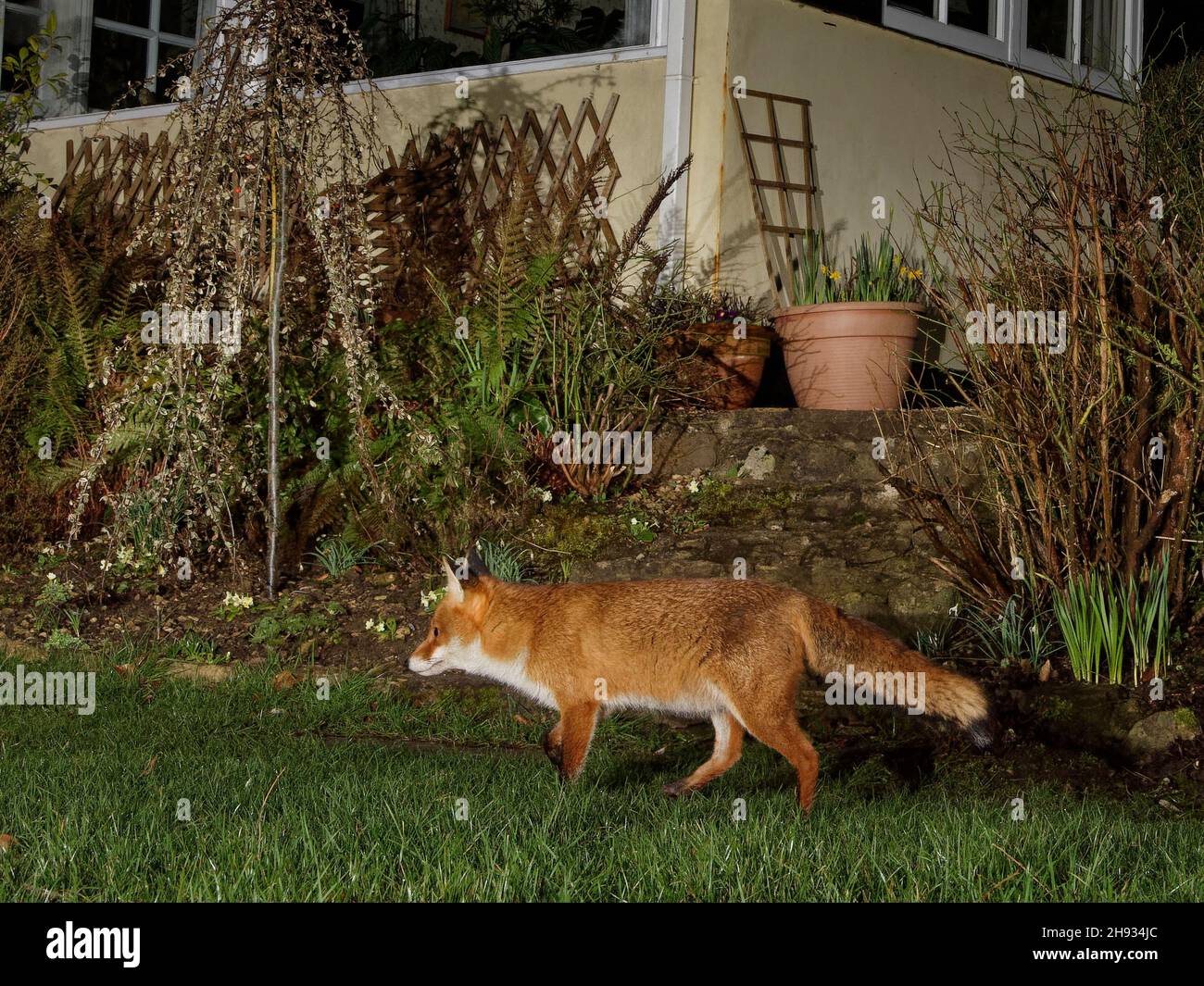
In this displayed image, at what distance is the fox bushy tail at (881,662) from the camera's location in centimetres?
444

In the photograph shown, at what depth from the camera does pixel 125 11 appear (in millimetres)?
14227

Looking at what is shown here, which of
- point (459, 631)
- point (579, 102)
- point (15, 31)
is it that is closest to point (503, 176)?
point (579, 102)

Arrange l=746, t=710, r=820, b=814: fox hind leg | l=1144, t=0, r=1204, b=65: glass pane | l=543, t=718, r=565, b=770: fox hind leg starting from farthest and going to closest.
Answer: l=1144, t=0, r=1204, b=65: glass pane, l=543, t=718, r=565, b=770: fox hind leg, l=746, t=710, r=820, b=814: fox hind leg

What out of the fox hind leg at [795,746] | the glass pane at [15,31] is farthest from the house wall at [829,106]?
the glass pane at [15,31]

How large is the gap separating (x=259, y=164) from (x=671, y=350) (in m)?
3.02

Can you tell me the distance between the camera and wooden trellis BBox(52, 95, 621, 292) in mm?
9812

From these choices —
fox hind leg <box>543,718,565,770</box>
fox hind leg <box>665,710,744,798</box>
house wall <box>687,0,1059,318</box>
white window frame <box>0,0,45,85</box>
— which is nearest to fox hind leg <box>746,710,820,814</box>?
fox hind leg <box>665,710,744,798</box>

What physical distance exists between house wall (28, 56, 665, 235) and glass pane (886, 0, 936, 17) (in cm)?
228

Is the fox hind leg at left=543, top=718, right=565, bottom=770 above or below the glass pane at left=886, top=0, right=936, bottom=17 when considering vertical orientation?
below

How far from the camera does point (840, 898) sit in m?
3.45

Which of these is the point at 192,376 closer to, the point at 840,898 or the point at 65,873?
the point at 65,873

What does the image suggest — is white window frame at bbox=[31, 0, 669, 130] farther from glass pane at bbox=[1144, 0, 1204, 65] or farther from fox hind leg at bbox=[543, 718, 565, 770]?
glass pane at bbox=[1144, 0, 1204, 65]

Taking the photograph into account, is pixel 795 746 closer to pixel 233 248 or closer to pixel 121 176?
pixel 233 248
